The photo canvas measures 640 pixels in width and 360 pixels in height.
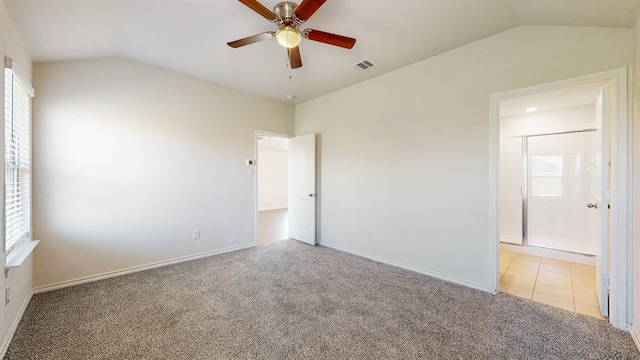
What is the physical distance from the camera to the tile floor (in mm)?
2426

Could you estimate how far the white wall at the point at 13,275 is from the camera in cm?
174

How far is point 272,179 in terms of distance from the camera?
966 centimetres

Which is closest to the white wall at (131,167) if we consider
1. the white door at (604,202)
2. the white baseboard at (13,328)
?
the white baseboard at (13,328)

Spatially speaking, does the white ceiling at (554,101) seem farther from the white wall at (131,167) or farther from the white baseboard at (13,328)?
the white baseboard at (13,328)

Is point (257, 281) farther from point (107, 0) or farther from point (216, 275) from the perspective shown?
point (107, 0)

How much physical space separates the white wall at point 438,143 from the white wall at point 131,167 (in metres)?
1.84

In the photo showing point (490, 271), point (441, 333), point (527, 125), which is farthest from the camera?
point (527, 125)

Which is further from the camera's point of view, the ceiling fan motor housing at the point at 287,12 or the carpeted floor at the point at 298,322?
the ceiling fan motor housing at the point at 287,12

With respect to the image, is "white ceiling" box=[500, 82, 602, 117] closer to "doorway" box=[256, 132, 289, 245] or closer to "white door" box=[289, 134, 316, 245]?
"white door" box=[289, 134, 316, 245]

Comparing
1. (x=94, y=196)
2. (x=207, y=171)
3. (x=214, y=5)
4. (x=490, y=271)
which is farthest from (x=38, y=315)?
(x=490, y=271)

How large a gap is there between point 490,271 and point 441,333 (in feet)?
3.62

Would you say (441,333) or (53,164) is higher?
(53,164)

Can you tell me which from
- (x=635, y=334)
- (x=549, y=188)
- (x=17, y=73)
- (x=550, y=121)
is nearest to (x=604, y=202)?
(x=635, y=334)

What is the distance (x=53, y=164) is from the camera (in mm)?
2664
